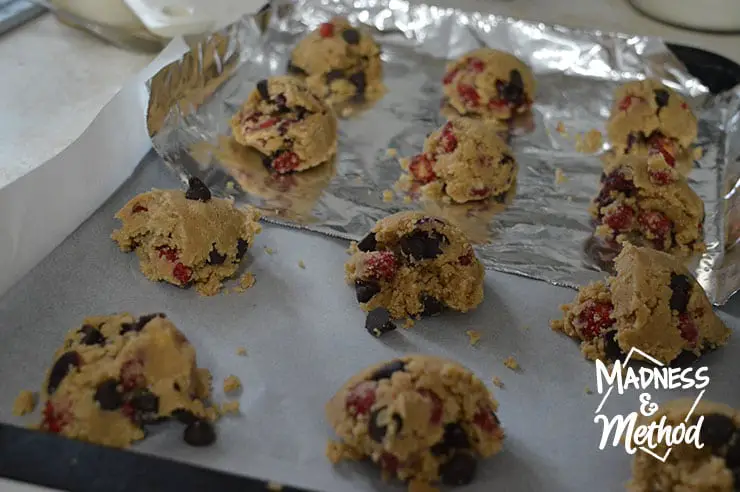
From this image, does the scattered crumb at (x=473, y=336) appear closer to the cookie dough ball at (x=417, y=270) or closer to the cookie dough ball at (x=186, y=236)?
the cookie dough ball at (x=417, y=270)

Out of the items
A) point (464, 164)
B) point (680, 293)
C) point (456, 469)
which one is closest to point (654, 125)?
point (464, 164)

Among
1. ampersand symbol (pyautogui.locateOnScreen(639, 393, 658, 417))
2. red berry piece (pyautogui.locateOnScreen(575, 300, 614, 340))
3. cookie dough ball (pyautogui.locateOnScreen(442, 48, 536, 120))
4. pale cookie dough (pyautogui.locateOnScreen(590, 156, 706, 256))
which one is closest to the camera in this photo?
ampersand symbol (pyautogui.locateOnScreen(639, 393, 658, 417))

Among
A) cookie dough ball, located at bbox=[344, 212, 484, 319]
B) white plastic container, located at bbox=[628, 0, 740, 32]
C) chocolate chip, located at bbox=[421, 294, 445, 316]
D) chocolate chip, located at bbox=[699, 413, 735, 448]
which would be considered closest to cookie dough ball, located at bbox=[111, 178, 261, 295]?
cookie dough ball, located at bbox=[344, 212, 484, 319]

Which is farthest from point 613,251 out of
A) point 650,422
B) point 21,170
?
point 21,170

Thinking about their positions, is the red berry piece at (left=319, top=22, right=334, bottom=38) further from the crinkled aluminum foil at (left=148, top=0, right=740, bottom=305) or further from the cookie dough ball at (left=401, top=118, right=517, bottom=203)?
the cookie dough ball at (left=401, top=118, right=517, bottom=203)

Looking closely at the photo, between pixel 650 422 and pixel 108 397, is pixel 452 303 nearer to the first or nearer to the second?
pixel 650 422

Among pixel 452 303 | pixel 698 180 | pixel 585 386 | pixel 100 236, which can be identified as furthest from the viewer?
pixel 698 180
